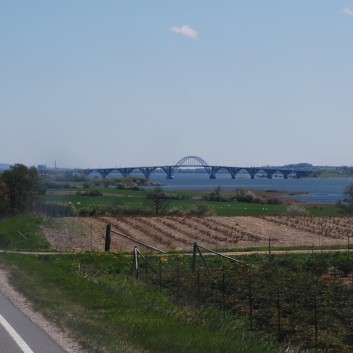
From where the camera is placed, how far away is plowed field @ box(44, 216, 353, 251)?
1859 inches

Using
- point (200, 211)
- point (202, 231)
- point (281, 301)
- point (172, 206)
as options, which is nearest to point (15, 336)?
point (281, 301)

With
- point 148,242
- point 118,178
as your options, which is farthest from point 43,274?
point 118,178

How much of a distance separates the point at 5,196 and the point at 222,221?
847 inches

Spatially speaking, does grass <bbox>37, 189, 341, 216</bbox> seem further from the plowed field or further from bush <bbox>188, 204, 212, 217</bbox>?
the plowed field

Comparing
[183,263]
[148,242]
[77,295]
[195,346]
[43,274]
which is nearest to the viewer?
[195,346]

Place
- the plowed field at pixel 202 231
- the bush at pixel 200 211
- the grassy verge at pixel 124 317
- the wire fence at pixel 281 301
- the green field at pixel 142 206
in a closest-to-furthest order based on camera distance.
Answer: the grassy verge at pixel 124 317
the wire fence at pixel 281 301
the plowed field at pixel 202 231
the bush at pixel 200 211
the green field at pixel 142 206

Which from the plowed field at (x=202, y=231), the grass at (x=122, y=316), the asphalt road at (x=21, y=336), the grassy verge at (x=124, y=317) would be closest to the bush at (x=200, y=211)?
the plowed field at (x=202, y=231)

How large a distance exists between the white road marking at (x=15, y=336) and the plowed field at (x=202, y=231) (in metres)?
26.7

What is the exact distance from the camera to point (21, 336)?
43.1 ft

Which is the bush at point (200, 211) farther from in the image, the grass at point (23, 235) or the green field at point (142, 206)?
the grass at point (23, 235)

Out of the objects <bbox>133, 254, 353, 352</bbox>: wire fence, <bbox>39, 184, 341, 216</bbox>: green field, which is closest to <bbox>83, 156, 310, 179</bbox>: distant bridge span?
<bbox>39, 184, 341, 216</bbox>: green field

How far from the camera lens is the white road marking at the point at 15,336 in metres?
11.9

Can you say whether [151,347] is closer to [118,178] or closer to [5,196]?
[5,196]

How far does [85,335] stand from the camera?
13211 mm
